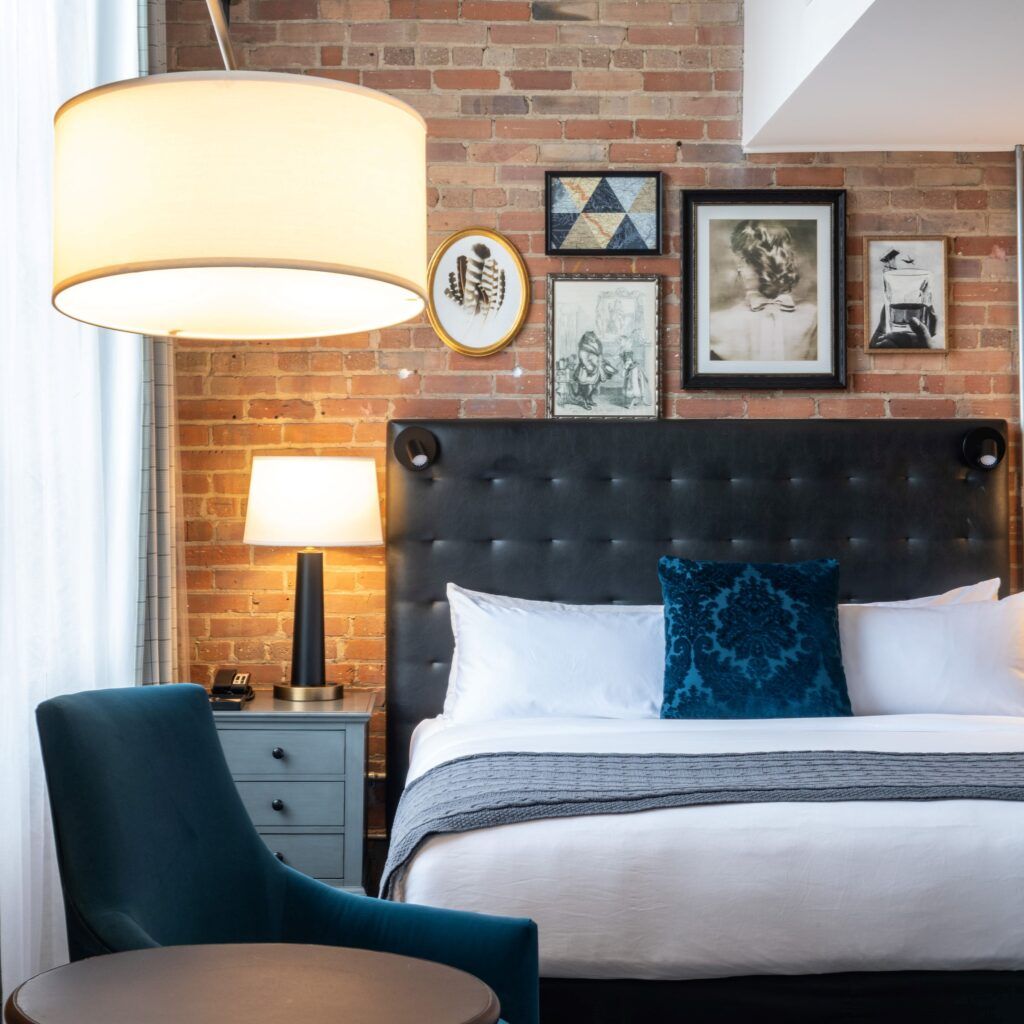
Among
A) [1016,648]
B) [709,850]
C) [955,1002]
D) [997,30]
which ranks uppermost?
[997,30]

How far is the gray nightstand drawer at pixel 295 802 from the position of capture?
3422mm

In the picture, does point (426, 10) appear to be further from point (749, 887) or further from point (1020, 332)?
point (749, 887)

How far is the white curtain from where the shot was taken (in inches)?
91.7

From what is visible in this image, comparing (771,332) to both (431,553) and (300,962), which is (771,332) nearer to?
(431,553)

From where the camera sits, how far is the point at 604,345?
3984 millimetres

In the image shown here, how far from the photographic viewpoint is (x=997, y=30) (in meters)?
2.97

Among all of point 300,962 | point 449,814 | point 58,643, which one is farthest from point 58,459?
point 300,962

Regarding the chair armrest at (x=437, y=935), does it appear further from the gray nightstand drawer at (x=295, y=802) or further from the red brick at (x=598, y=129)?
the red brick at (x=598, y=129)

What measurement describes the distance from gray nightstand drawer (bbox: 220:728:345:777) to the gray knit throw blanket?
2.62 feet

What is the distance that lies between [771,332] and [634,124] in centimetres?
85

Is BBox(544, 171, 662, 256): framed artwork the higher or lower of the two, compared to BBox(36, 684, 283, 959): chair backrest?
higher

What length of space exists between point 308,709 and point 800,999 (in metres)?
1.75

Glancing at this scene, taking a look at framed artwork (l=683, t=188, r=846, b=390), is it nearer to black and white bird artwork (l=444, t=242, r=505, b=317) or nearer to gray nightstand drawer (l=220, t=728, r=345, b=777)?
black and white bird artwork (l=444, t=242, r=505, b=317)

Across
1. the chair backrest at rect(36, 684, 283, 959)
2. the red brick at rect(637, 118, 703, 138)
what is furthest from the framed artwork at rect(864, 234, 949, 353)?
the chair backrest at rect(36, 684, 283, 959)
